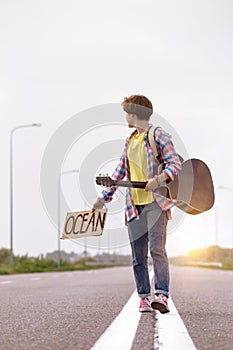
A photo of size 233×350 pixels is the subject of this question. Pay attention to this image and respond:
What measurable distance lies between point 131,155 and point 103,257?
292ft

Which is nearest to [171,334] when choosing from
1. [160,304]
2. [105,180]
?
[160,304]

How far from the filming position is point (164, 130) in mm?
6559

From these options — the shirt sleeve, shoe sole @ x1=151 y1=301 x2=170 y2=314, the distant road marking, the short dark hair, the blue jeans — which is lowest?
the distant road marking

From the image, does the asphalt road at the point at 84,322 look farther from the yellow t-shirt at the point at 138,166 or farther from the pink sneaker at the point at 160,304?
the yellow t-shirt at the point at 138,166

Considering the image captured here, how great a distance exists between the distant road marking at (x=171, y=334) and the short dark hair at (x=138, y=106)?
5.83 feet

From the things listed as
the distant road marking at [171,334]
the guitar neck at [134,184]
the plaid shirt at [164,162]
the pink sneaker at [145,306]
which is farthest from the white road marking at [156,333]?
the guitar neck at [134,184]

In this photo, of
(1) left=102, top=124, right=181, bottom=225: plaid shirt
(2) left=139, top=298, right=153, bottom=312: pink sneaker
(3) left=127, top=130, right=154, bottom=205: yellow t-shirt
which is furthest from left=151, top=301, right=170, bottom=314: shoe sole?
(3) left=127, top=130, right=154, bottom=205: yellow t-shirt

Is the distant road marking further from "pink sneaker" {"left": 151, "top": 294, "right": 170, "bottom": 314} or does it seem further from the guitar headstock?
the guitar headstock

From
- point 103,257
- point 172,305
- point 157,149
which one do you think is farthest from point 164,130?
point 103,257

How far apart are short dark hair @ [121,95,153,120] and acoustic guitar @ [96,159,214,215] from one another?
23.8 inches

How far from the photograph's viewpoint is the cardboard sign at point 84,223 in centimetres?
662

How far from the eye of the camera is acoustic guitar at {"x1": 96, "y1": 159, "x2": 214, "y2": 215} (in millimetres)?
6410

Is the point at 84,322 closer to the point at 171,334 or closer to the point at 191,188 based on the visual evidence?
the point at 171,334

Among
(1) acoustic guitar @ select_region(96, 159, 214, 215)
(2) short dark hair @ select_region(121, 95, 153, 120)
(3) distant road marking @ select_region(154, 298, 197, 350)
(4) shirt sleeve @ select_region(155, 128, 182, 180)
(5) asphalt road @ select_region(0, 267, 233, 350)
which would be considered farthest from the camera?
(2) short dark hair @ select_region(121, 95, 153, 120)
